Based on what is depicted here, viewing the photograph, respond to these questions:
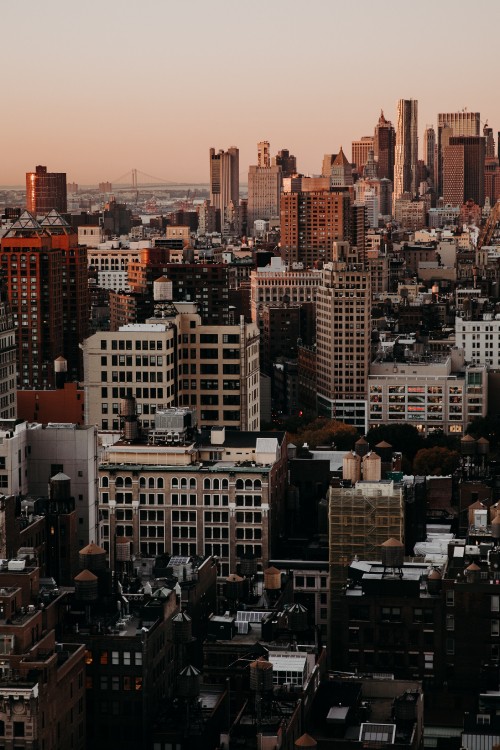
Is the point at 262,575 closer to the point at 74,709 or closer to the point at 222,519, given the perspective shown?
the point at 222,519

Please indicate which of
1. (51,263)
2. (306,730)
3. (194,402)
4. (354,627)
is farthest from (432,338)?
(306,730)

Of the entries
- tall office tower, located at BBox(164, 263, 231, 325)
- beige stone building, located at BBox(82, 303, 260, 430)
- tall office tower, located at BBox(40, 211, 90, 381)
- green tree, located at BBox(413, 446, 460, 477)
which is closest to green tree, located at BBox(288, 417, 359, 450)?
green tree, located at BBox(413, 446, 460, 477)

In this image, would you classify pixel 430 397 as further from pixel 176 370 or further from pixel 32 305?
pixel 176 370

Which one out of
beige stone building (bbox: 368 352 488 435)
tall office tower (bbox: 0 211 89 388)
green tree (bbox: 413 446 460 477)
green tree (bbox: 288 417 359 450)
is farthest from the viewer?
tall office tower (bbox: 0 211 89 388)

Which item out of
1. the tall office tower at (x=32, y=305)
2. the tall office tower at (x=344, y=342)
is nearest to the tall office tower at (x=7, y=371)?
the tall office tower at (x=32, y=305)

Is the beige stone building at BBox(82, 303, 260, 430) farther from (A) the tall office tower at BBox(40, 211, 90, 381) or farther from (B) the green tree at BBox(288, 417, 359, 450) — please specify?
(A) the tall office tower at BBox(40, 211, 90, 381)

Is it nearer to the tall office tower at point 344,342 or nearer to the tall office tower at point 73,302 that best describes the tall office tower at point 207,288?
the tall office tower at point 344,342
